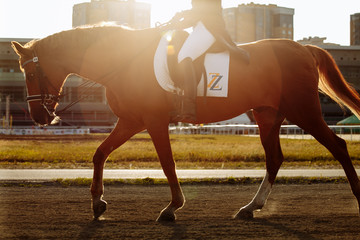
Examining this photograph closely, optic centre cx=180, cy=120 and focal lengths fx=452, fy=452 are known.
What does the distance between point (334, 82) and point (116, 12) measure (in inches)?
3839

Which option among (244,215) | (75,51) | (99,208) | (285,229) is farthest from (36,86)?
(285,229)

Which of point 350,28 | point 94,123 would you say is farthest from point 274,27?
point 94,123

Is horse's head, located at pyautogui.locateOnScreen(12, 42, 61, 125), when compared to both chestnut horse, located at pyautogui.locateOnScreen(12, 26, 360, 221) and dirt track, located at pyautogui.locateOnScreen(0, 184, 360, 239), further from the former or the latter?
dirt track, located at pyautogui.locateOnScreen(0, 184, 360, 239)

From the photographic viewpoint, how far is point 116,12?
99.5 metres

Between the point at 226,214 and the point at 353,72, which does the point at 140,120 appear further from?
the point at 353,72

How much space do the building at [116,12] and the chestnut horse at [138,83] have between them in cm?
9315

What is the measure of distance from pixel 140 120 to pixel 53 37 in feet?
4.89

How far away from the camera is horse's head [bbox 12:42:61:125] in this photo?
17.6ft

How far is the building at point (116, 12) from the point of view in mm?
96750

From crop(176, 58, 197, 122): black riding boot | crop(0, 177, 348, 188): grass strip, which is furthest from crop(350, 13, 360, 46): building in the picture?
crop(176, 58, 197, 122): black riding boot

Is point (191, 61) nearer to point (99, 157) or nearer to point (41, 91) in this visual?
point (99, 157)

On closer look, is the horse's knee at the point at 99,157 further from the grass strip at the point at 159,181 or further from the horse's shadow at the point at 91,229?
the grass strip at the point at 159,181

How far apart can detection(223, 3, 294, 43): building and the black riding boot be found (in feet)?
344

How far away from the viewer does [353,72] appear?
79.6 m
